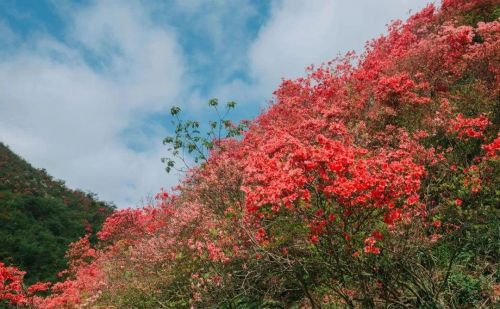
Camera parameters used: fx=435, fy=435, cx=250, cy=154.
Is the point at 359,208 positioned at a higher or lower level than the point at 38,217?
lower

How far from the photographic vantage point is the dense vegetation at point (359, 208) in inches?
299

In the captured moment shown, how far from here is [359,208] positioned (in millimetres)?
7438

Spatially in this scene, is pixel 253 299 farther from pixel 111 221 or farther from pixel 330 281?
pixel 111 221

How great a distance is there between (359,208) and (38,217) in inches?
1129

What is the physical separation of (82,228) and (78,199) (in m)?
7.17

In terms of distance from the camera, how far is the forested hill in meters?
25.4

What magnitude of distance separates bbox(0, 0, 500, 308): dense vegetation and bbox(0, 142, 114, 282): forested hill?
332 inches

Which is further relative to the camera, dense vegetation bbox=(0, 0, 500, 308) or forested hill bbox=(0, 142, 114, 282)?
forested hill bbox=(0, 142, 114, 282)

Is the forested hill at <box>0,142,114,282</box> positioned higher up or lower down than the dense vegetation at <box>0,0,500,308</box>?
higher up

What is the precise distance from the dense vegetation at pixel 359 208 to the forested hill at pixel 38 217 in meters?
8.44

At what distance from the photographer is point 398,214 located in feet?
24.0

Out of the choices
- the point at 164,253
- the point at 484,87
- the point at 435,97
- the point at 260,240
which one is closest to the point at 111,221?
the point at 164,253

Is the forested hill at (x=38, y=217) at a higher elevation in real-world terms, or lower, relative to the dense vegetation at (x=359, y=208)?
higher

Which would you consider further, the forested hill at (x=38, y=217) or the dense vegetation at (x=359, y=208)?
the forested hill at (x=38, y=217)
